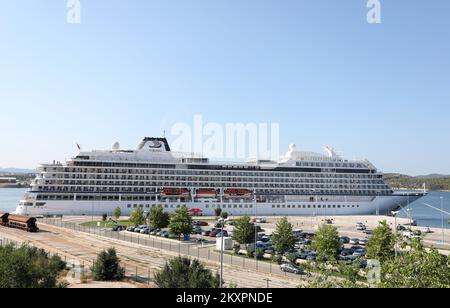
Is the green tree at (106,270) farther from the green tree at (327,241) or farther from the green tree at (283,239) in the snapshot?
the green tree at (327,241)

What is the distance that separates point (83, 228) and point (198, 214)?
29.0 meters

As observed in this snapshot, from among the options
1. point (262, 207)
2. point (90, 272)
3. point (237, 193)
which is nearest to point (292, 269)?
point (90, 272)

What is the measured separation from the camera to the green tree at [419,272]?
12.4m

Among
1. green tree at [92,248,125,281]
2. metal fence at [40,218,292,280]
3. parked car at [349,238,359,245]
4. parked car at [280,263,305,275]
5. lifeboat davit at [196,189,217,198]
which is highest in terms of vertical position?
lifeboat davit at [196,189,217,198]

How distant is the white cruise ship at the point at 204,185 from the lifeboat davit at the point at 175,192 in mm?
217

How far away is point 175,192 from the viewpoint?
273 feet

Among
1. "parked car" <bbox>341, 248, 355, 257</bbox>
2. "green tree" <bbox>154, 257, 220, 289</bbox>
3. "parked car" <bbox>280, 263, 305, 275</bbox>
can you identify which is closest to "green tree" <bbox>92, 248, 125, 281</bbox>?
"green tree" <bbox>154, 257, 220, 289</bbox>

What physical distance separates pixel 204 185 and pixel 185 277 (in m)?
64.7

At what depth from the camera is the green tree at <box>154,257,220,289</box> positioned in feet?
65.4

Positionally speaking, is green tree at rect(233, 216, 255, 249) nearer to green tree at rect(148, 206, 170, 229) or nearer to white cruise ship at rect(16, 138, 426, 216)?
green tree at rect(148, 206, 170, 229)

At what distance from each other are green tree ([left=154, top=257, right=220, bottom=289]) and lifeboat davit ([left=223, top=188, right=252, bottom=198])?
6296 cm

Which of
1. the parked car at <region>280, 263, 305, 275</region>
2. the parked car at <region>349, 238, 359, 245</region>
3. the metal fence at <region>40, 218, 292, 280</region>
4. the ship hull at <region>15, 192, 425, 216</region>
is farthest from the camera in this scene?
the ship hull at <region>15, 192, 425, 216</region>

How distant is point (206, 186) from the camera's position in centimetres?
8588
